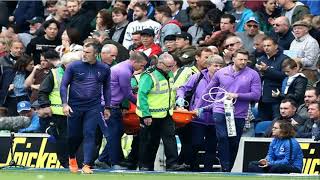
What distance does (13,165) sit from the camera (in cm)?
2350

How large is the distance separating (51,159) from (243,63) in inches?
160

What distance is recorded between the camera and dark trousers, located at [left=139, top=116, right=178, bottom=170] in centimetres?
2334

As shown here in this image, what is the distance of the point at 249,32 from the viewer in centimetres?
2673

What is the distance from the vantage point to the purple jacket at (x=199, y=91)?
78.0ft

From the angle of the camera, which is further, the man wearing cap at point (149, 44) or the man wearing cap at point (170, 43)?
the man wearing cap at point (170, 43)

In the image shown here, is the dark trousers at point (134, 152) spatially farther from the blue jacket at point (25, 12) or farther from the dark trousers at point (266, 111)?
the blue jacket at point (25, 12)

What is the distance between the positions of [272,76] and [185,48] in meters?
1.87

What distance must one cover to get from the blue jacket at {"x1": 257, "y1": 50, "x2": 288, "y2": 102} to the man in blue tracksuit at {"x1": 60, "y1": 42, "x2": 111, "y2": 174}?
3.74 m

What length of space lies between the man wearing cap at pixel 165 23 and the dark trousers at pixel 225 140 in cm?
430

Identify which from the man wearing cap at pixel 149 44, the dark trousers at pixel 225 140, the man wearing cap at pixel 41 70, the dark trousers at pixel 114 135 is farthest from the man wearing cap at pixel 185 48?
the man wearing cap at pixel 41 70

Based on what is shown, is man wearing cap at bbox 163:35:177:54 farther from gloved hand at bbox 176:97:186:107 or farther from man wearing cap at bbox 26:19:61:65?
man wearing cap at bbox 26:19:61:65

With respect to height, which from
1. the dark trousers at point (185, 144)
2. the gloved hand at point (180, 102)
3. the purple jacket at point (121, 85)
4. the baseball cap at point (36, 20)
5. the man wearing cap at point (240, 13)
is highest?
the man wearing cap at point (240, 13)

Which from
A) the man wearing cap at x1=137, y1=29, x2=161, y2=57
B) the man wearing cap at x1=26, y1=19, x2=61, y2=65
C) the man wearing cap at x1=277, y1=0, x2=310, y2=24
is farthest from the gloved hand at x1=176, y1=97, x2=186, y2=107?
the man wearing cap at x1=26, y1=19, x2=61, y2=65

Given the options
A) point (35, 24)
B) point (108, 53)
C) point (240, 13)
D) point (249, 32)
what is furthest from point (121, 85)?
point (35, 24)
